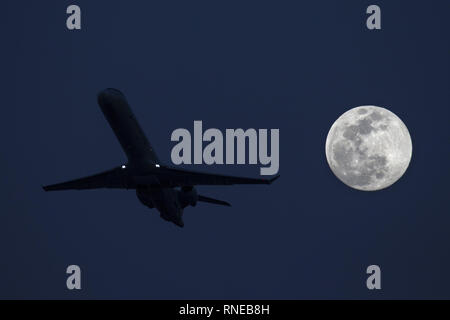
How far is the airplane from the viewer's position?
3150 inches

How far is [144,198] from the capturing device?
8850cm

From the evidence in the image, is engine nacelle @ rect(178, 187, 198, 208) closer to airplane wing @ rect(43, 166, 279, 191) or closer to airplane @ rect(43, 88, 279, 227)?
airplane @ rect(43, 88, 279, 227)

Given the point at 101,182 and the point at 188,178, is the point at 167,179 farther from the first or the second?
the point at 101,182

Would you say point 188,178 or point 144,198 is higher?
point 188,178

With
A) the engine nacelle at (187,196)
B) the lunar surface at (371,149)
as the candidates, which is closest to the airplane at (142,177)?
the engine nacelle at (187,196)

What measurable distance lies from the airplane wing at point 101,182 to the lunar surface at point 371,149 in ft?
84.9

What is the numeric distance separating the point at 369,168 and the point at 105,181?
29.0 metres

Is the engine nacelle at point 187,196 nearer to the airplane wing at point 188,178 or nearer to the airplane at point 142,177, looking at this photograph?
the airplane at point 142,177

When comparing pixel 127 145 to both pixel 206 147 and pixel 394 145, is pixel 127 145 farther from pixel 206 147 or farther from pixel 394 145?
pixel 394 145

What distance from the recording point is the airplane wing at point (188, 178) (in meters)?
84.9

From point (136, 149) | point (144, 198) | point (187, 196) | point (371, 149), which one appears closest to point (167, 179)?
point (144, 198)

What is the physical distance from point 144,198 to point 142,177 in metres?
4.22

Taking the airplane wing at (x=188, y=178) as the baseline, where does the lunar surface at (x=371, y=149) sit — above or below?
above

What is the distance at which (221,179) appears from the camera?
85938mm
